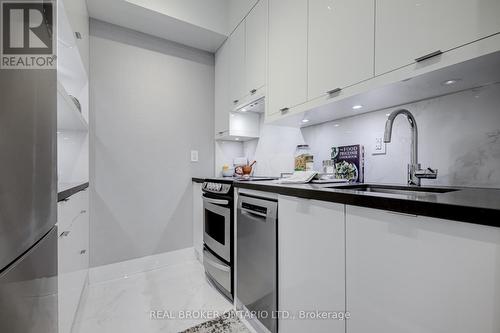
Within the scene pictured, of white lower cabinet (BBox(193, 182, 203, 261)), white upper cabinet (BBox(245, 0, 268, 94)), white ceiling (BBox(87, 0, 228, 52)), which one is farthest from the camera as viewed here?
white lower cabinet (BBox(193, 182, 203, 261))

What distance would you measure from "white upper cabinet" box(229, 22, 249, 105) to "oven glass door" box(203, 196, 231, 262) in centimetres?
101

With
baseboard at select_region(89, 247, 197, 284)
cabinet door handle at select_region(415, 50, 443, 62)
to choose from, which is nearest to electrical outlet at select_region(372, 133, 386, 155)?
cabinet door handle at select_region(415, 50, 443, 62)

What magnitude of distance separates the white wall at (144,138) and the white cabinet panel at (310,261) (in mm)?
1587

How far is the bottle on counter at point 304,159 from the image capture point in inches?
66.4

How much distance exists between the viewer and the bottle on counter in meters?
1.69

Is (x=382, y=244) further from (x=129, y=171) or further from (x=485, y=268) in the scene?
(x=129, y=171)

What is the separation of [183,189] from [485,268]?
2325 mm

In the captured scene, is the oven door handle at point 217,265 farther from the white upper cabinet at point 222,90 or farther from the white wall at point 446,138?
the white upper cabinet at point 222,90

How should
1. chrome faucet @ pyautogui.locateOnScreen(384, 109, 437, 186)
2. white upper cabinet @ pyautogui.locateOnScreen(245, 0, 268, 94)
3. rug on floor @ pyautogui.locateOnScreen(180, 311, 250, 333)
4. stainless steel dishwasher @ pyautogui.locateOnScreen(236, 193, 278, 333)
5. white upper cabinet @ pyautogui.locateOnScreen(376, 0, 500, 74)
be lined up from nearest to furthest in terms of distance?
white upper cabinet @ pyautogui.locateOnScreen(376, 0, 500, 74) → chrome faucet @ pyautogui.locateOnScreen(384, 109, 437, 186) → stainless steel dishwasher @ pyautogui.locateOnScreen(236, 193, 278, 333) → rug on floor @ pyautogui.locateOnScreen(180, 311, 250, 333) → white upper cabinet @ pyautogui.locateOnScreen(245, 0, 268, 94)

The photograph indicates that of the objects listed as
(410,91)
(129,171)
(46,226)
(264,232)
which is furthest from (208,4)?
(46,226)

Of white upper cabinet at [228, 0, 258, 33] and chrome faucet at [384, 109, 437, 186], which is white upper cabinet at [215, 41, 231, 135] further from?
chrome faucet at [384, 109, 437, 186]

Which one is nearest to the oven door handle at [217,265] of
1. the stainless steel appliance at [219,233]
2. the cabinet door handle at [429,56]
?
the stainless steel appliance at [219,233]

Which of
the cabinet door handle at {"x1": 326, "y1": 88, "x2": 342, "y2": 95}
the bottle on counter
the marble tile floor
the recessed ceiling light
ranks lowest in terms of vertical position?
the marble tile floor

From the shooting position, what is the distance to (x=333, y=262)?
0.87 meters
